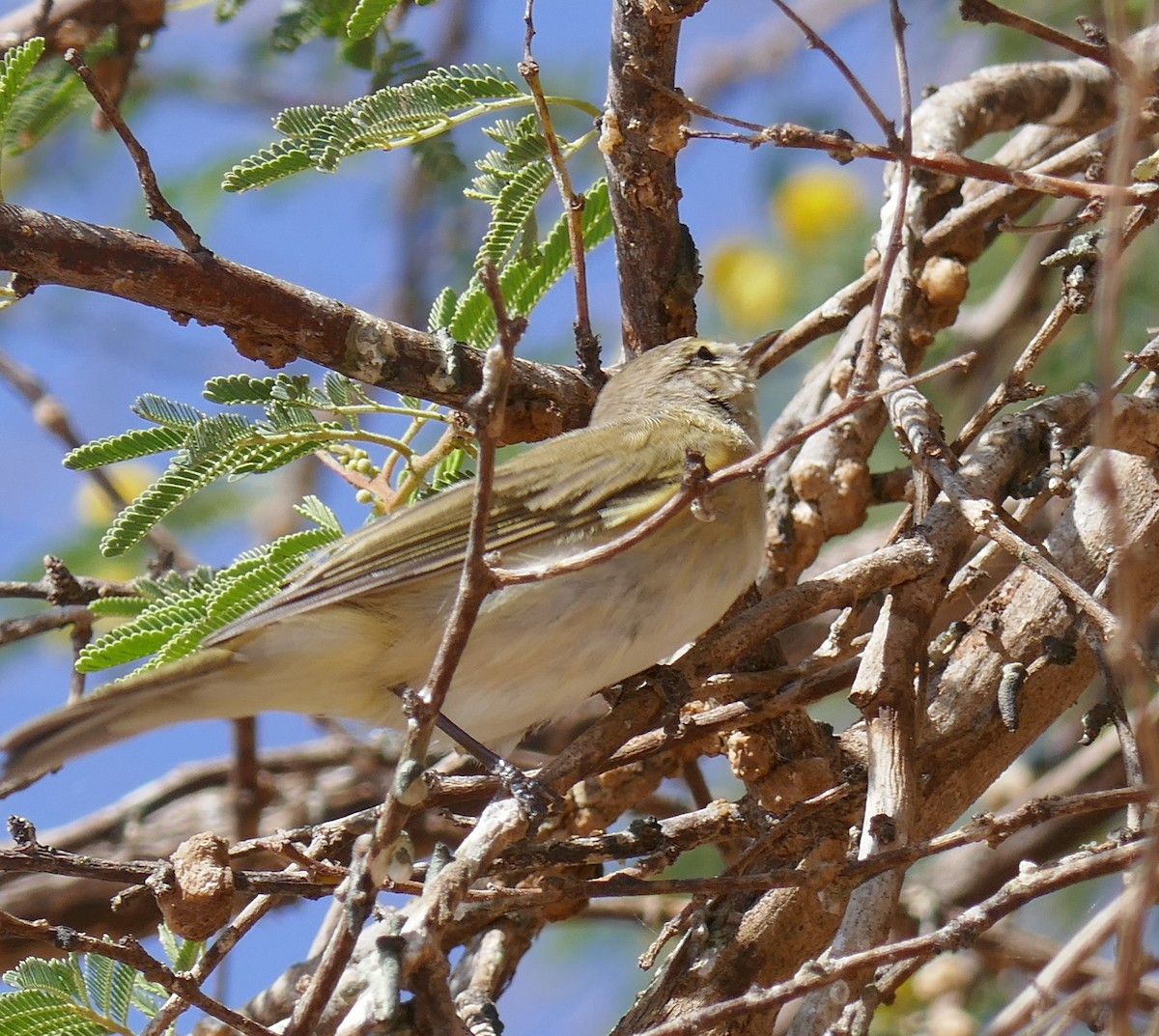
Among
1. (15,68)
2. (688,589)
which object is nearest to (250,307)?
(15,68)

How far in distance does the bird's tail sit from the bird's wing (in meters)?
0.09

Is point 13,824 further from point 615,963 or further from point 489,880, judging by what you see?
point 615,963

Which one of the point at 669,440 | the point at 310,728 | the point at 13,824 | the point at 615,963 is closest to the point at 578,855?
the point at 13,824

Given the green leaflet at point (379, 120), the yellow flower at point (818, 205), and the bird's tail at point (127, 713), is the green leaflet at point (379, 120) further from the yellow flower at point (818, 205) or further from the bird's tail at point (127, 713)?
the yellow flower at point (818, 205)

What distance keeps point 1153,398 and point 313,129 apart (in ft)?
6.68

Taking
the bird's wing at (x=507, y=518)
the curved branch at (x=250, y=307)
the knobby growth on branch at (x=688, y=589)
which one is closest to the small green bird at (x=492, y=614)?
the bird's wing at (x=507, y=518)

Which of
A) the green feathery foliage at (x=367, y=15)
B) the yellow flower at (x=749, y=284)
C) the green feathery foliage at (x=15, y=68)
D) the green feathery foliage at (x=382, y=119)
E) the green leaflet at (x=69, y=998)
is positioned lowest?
the green leaflet at (x=69, y=998)

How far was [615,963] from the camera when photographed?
5.72 meters

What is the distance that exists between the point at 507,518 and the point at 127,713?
39.0 inches

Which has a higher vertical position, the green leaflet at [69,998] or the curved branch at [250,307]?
the curved branch at [250,307]

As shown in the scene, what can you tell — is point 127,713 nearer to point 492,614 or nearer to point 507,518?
point 492,614

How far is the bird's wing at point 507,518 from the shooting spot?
3055mm

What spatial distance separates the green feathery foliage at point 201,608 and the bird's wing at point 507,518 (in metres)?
0.14

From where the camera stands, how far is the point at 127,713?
9.39ft
